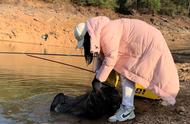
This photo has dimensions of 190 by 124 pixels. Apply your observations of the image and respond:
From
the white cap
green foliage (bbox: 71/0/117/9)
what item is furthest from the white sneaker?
green foliage (bbox: 71/0/117/9)

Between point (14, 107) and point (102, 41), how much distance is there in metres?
2.59

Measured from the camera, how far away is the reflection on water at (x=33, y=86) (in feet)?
25.4

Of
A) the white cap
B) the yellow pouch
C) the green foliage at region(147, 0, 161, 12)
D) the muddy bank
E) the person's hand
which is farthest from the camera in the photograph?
the green foliage at region(147, 0, 161, 12)

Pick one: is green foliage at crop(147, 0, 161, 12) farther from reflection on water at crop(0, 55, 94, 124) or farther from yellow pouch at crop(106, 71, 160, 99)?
yellow pouch at crop(106, 71, 160, 99)

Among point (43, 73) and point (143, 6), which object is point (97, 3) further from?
point (43, 73)

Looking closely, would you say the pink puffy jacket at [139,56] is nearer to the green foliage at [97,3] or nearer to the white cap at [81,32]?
the white cap at [81,32]

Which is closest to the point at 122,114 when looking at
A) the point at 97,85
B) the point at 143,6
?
the point at 97,85

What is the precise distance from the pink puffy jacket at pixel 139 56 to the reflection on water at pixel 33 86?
4.17ft

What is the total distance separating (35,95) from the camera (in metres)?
9.45

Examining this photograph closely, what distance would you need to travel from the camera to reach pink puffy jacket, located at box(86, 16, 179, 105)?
668 cm

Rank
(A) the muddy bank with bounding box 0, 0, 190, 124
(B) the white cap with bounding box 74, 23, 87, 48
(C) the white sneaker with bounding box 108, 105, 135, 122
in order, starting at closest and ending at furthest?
(B) the white cap with bounding box 74, 23, 87, 48 → (C) the white sneaker with bounding box 108, 105, 135, 122 → (A) the muddy bank with bounding box 0, 0, 190, 124

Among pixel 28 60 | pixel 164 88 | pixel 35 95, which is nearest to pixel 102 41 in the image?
pixel 164 88

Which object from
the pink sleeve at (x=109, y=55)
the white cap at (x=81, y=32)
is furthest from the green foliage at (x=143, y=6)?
the pink sleeve at (x=109, y=55)

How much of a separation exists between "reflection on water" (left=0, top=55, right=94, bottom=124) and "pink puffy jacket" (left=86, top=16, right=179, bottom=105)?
1269 millimetres
